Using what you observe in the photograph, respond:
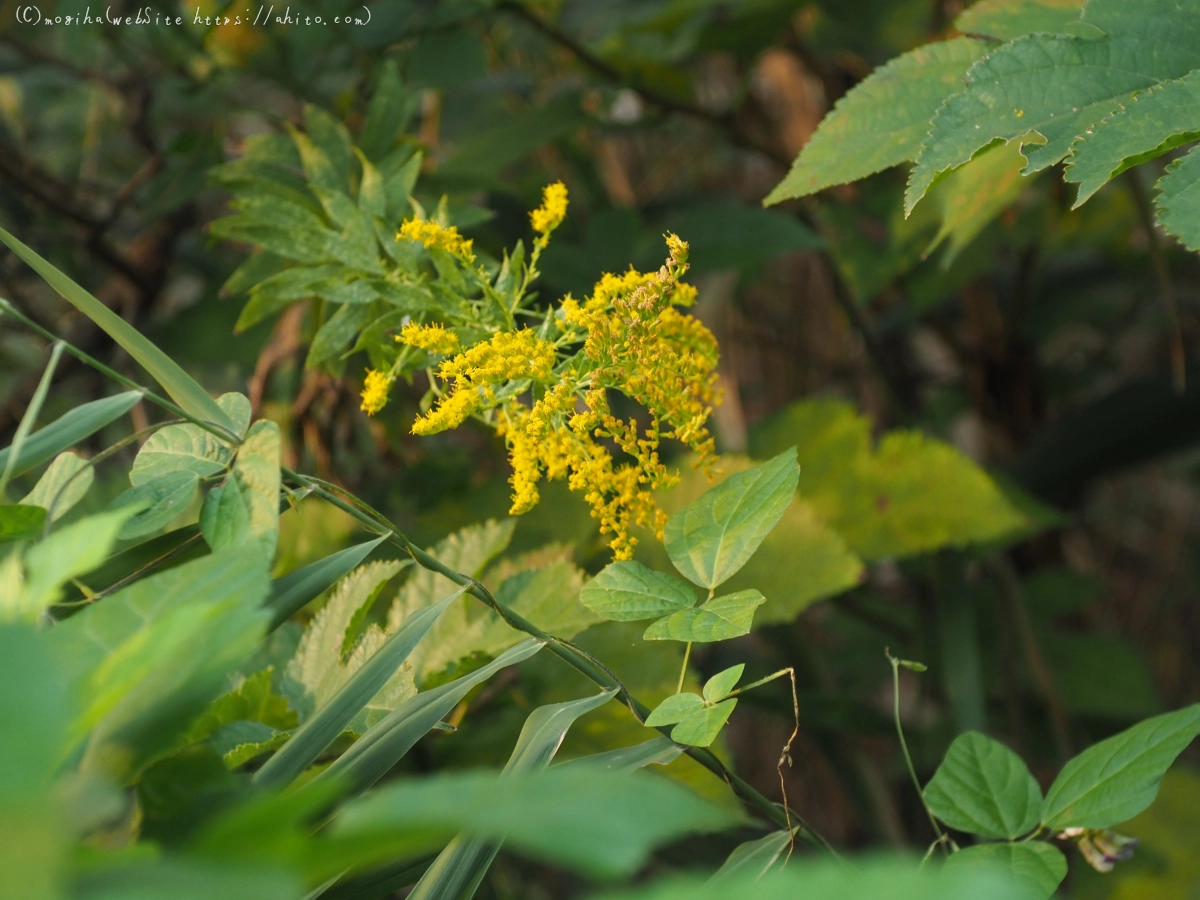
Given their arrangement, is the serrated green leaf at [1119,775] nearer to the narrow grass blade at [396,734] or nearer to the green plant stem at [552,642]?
the green plant stem at [552,642]

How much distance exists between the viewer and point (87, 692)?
0.22 m

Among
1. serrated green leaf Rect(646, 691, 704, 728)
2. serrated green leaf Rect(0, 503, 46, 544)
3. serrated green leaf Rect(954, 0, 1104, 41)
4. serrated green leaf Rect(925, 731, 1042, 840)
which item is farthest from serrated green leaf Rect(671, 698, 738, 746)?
serrated green leaf Rect(954, 0, 1104, 41)

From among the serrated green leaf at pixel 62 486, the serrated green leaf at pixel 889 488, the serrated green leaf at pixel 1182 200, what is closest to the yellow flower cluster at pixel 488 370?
the serrated green leaf at pixel 62 486

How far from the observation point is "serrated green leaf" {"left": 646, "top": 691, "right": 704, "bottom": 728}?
0.35 meters

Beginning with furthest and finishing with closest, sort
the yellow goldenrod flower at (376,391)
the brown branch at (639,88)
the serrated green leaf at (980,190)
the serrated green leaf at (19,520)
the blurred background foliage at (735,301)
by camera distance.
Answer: the brown branch at (639,88) < the blurred background foliage at (735,301) < the serrated green leaf at (980,190) < the yellow goldenrod flower at (376,391) < the serrated green leaf at (19,520)

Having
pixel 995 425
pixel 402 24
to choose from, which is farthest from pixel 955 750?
pixel 995 425

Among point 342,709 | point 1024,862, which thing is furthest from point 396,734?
point 1024,862

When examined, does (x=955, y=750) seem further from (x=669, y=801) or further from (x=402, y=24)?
(x=402, y=24)

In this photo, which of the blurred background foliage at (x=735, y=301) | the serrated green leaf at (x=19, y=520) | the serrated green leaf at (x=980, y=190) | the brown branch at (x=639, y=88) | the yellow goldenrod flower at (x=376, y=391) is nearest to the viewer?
the serrated green leaf at (x=19, y=520)

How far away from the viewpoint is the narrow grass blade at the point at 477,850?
0.32m

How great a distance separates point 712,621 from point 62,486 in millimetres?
233

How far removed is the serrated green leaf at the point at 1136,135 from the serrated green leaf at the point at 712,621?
0.64ft

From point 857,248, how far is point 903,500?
0.83 ft

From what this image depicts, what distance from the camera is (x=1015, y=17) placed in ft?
1.70
